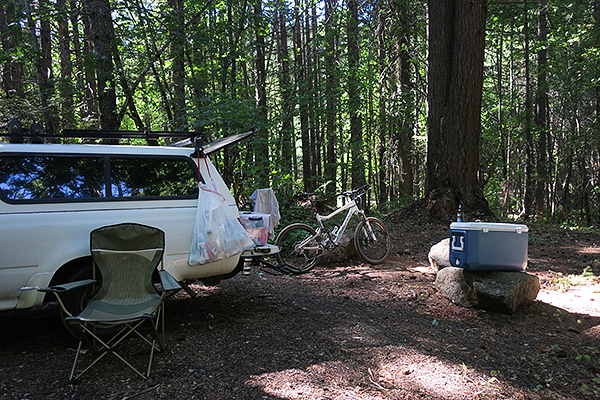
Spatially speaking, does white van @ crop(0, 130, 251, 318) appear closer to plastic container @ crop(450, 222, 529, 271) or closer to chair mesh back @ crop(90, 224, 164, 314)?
chair mesh back @ crop(90, 224, 164, 314)

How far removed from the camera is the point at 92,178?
3666 mm

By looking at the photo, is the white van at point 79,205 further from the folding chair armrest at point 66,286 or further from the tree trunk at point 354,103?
the tree trunk at point 354,103

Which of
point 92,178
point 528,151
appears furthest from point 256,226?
point 528,151

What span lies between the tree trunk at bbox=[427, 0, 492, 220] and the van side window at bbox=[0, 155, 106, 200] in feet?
24.0

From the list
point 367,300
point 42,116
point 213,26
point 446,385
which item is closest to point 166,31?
point 213,26

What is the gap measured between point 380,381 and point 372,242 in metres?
3.98

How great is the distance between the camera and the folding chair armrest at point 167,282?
10.2ft

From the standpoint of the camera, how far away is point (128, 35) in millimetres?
8125

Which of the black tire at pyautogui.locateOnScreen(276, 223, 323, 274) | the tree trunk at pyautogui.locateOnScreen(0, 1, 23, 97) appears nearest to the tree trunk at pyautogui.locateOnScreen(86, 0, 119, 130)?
the tree trunk at pyautogui.locateOnScreen(0, 1, 23, 97)

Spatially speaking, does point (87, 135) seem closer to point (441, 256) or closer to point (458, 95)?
point (441, 256)

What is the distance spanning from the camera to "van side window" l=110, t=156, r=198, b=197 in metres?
3.77

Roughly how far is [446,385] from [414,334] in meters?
0.98

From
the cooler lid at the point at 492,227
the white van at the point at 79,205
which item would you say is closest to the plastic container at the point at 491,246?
the cooler lid at the point at 492,227

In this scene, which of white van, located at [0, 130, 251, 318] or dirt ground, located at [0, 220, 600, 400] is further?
white van, located at [0, 130, 251, 318]
